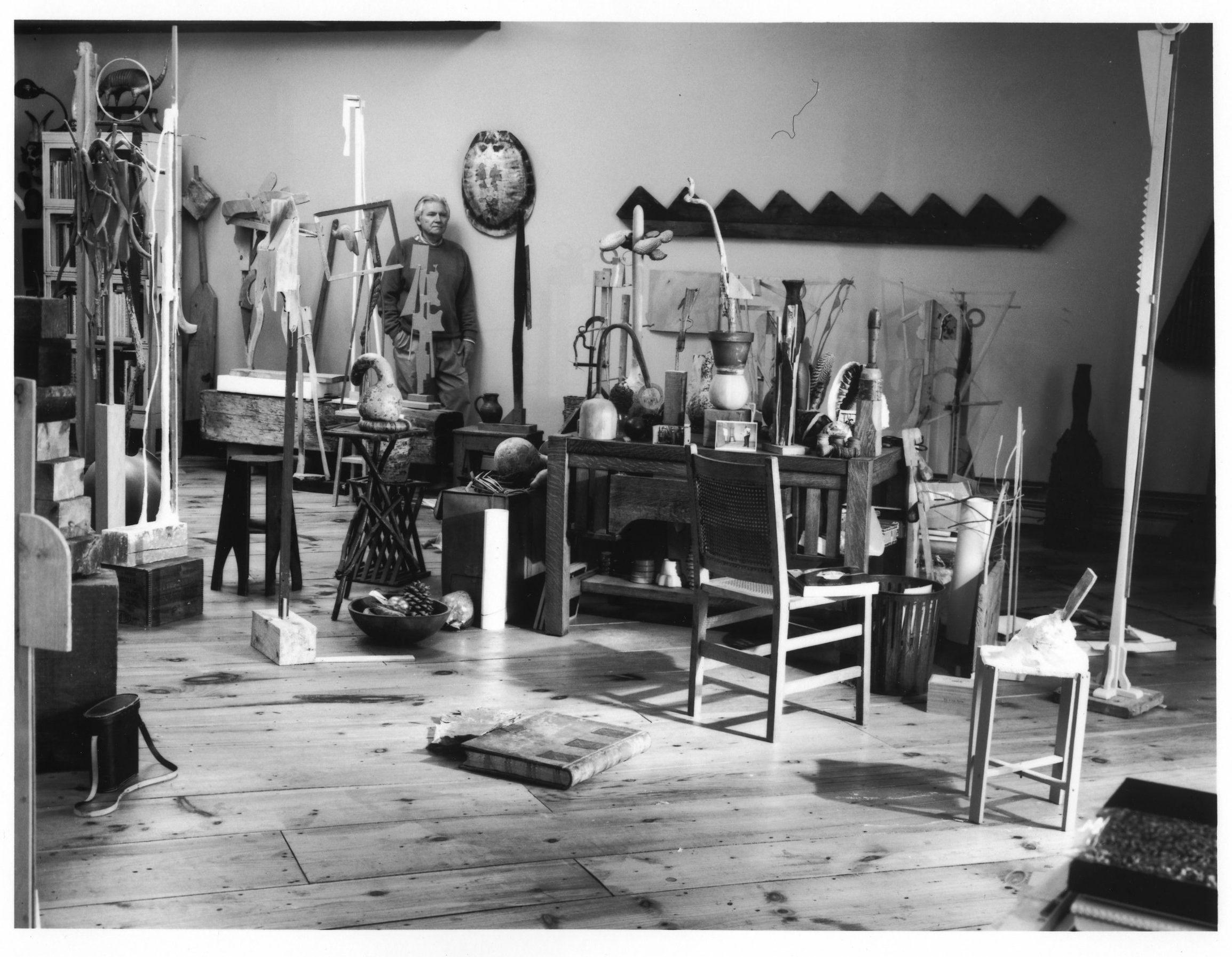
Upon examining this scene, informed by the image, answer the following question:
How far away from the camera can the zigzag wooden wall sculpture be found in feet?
25.0

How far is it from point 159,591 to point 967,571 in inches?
117

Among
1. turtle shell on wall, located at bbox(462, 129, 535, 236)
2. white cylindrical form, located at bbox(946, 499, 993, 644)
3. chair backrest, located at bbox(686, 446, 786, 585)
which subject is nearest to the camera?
chair backrest, located at bbox(686, 446, 786, 585)

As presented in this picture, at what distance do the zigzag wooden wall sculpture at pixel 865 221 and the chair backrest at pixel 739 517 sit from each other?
13.3 ft

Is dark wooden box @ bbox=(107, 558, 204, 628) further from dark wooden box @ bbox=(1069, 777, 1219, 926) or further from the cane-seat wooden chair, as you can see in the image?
dark wooden box @ bbox=(1069, 777, 1219, 926)

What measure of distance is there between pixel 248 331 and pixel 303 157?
1346 mm

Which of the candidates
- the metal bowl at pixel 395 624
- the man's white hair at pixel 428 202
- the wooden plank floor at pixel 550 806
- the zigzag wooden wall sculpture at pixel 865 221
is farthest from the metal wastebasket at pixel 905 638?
the man's white hair at pixel 428 202

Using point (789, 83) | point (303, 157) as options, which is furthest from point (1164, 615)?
point (303, 157)

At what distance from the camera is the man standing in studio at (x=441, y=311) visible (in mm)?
8875

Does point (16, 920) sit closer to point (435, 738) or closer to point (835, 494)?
point (435, 738)

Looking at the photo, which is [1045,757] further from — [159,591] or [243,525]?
[243,525]

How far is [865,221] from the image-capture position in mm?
7918

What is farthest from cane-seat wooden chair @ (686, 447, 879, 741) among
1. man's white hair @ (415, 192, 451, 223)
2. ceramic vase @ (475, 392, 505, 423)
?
man's white hair @ (415, 192, 451, 223)

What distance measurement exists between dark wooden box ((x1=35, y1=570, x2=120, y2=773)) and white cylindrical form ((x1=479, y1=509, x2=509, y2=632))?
1.81 m

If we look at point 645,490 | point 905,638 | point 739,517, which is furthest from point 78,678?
point 905,638
